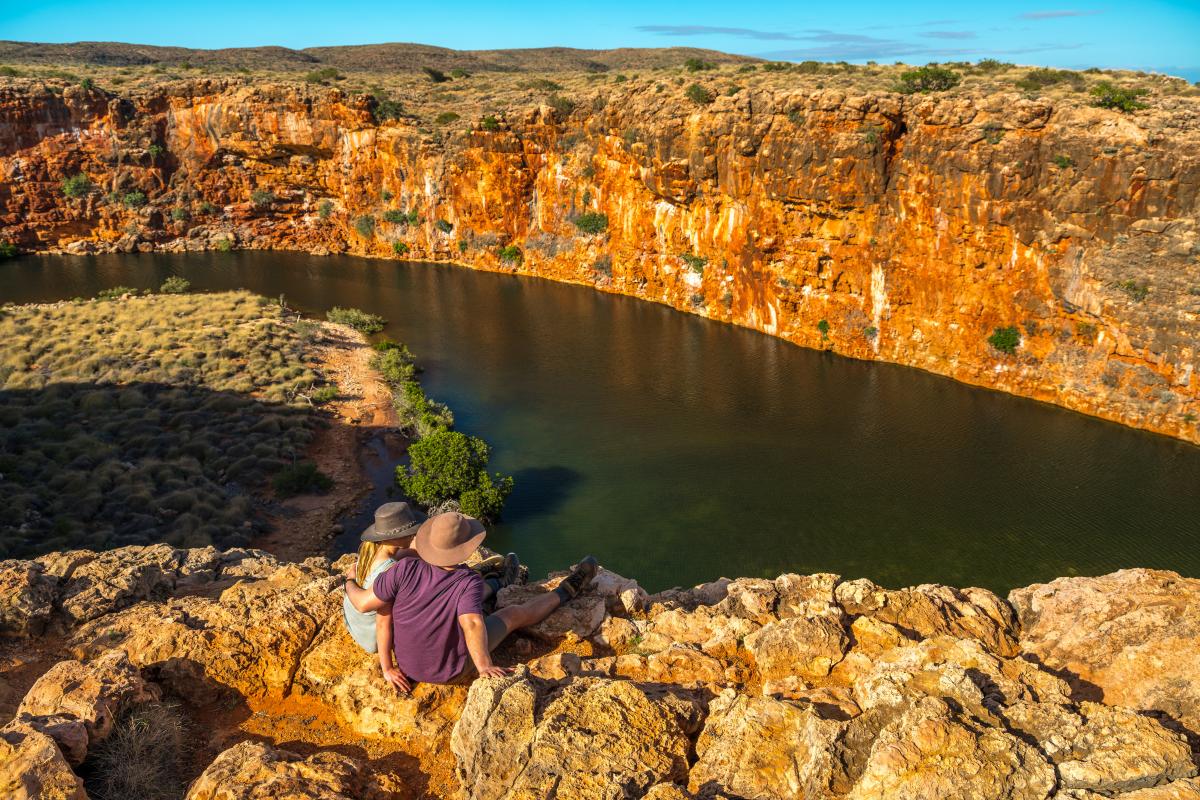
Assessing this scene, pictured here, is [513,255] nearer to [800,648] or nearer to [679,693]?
[800,648]

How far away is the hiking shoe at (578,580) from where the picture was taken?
6.93 metres

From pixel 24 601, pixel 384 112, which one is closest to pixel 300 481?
pixel 24 601

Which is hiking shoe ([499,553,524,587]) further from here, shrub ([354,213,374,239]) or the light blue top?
shrub ([354,213,374,239])

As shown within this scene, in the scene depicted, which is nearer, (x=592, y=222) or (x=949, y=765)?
(x=949, y=765)

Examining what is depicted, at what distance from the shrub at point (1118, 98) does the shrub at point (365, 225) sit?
41.9 meters

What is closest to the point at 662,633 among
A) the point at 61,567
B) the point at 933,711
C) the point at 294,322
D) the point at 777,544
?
the point at 933,711

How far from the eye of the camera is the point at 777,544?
58.6ft

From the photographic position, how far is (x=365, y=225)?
51.9 m

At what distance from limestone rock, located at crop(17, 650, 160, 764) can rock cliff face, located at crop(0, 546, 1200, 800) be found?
0.05 ft

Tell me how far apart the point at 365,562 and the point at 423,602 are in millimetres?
752

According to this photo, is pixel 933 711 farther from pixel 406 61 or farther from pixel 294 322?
pixel 406 61

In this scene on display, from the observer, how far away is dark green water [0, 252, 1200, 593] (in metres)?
17.6

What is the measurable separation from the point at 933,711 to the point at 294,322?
3394cm

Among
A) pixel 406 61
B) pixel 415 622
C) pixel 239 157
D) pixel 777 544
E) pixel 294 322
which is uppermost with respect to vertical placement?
pixel 406 61
